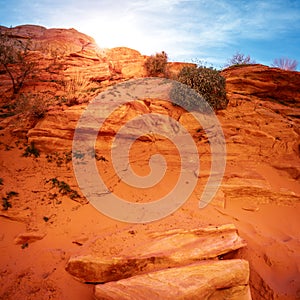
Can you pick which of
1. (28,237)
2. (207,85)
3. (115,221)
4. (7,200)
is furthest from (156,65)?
(28,237)

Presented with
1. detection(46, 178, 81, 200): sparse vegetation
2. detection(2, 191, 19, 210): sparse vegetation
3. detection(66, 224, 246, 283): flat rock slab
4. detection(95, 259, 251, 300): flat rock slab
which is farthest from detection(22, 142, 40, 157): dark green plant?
detection(95, 259, 251, 300): flat rock slab

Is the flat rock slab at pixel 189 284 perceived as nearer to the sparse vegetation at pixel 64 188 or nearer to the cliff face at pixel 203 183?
the cliff face at pixel 203 183

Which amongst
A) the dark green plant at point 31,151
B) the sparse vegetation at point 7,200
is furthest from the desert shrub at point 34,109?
the sparse vegetation at point 7,200

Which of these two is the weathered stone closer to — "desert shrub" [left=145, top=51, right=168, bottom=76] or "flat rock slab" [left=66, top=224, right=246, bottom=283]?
"flat rock slab" [left=66, top=224, right=246, bottom=283]

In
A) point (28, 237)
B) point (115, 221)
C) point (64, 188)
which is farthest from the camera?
point (64, 188)

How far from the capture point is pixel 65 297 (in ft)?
12.0

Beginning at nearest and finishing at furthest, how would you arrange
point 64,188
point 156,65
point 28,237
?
point 28,237 < point 64,188 < point 156,65

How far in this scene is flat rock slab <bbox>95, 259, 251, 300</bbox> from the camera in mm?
3314

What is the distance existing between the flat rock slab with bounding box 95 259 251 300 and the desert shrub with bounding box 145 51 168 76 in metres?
9.21

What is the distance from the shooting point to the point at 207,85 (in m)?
8.16

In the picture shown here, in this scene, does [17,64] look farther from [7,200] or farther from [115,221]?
[115,221]

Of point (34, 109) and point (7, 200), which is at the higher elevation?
point (34, 109)

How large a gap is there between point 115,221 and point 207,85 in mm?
5601

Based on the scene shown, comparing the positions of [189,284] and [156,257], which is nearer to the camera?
[189,284]
